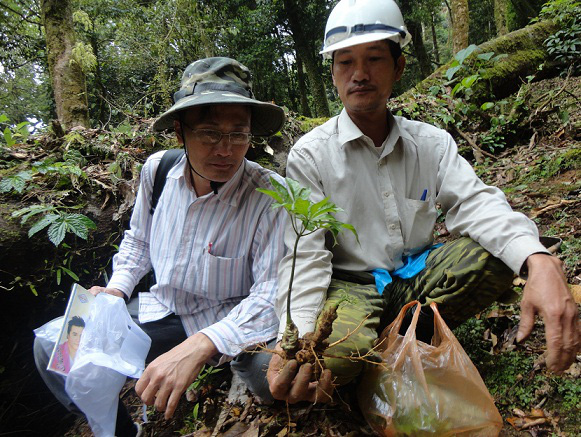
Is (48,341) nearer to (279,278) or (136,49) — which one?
(279,278)

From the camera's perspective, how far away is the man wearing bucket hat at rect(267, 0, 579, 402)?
177 cm

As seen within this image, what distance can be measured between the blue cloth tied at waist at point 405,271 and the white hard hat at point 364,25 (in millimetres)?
1161

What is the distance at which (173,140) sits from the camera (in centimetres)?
373

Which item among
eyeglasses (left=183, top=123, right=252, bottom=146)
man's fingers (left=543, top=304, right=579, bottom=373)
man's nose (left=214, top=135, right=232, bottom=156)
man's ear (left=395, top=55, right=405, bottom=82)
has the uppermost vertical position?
man's ear (left=395, top=55, right=405, bottom=82)

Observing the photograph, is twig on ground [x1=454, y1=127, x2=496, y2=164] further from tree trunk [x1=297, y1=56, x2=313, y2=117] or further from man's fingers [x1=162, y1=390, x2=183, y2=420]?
tree trunk [x1=297, y1=56, x2=313, y2=117]

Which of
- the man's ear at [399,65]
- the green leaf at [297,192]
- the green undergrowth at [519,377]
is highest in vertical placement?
the man's ear at [399,65]

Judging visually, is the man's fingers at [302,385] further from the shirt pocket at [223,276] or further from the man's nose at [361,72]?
the man's nose at [361,72]

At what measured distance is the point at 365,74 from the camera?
199 centimetres

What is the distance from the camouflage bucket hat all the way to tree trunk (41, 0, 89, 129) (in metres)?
3.32

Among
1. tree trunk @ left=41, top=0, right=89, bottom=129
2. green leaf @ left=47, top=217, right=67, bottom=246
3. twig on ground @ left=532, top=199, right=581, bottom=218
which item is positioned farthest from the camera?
tree trunk @ left=41, top=0, right=89, bottom=129

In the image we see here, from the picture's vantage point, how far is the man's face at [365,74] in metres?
1.99

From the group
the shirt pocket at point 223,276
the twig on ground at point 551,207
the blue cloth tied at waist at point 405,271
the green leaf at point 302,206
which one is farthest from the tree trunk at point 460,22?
the green leaf at point 302,206

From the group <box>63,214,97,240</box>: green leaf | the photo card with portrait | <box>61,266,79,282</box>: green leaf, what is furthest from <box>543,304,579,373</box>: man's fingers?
<box>61,266,79,282</box>: green leaf

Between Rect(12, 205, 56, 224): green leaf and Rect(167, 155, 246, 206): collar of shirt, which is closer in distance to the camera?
Rect(167, 155, 246, 206): collar of shirt
